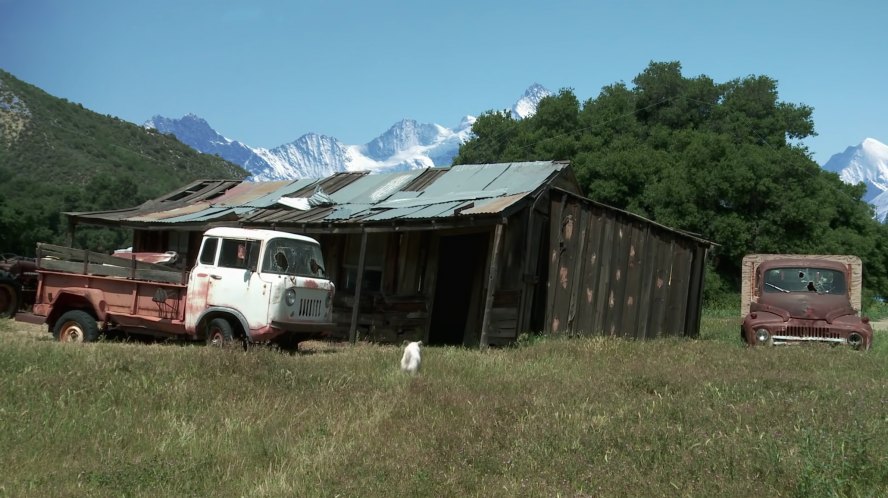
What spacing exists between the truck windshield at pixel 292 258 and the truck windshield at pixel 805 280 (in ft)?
29.5

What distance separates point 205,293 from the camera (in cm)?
1191

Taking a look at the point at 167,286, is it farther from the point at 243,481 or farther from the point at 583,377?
the point at 243,481

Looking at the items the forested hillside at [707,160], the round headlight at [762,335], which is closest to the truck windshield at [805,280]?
the round headlight at [762,335]

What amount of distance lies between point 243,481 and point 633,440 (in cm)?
299

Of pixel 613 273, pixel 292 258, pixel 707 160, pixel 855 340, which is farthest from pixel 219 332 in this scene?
pixel 707 160

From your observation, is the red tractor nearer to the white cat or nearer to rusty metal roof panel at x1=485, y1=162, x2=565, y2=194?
rusty metal roof panel at x1=485, y1=162, x2=565, y2=194

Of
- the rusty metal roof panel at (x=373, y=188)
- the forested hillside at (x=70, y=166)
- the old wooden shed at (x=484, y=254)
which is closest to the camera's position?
the old wooden shed at (x=484, y=254)

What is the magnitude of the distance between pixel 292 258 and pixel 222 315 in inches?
54.8

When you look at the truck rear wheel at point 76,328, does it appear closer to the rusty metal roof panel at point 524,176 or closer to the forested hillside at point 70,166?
the rusty metal roof panel at point 524,176

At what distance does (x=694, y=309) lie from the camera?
18750 millimetres

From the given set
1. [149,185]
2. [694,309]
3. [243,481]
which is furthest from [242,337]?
[149,185]

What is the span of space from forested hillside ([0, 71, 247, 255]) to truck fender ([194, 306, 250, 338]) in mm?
40590

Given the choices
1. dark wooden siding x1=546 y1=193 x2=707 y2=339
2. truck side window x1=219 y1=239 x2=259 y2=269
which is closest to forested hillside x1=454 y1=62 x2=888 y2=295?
dark wooden siding x1=546 y1=193 x2=707 y2=339

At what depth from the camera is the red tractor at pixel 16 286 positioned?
17.6m
